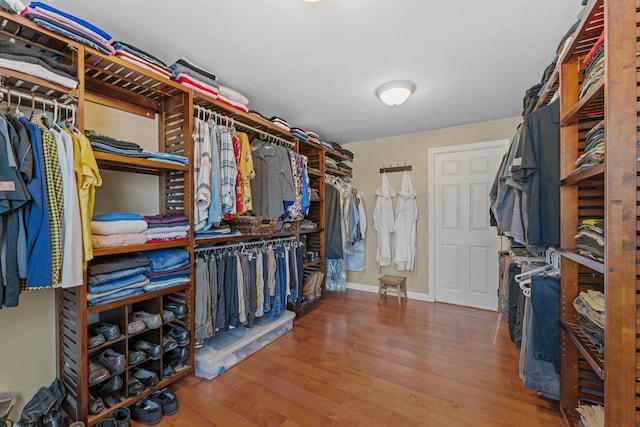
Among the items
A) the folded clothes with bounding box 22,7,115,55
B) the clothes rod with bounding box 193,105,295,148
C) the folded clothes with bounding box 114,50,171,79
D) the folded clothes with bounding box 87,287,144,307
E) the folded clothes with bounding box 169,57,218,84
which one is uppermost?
the folded clothes with bounding box 169,57,218,84

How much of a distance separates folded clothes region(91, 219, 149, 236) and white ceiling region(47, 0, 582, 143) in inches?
44.7

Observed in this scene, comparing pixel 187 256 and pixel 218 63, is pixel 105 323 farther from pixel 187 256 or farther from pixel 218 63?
pixel 218 63

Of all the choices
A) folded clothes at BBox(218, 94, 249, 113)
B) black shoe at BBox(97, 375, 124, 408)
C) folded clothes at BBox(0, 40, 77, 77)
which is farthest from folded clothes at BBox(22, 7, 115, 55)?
black shoe at BBox(97, 375, 124, 408)

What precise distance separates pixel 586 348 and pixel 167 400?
2099 millimetres

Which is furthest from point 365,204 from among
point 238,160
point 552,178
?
point 552,178

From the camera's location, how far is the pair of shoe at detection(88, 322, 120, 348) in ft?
4.58

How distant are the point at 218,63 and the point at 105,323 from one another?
1.89 meters

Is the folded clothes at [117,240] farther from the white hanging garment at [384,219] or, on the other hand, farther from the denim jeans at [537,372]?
the white hanging garment at [384,219]

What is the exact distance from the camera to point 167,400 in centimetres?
153

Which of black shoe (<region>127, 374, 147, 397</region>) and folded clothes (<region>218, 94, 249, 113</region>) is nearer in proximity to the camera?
black shoe (<region>127, 374, 147, 397</region>)

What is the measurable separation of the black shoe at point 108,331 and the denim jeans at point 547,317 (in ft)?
7.54

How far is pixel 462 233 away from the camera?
3.36 meters

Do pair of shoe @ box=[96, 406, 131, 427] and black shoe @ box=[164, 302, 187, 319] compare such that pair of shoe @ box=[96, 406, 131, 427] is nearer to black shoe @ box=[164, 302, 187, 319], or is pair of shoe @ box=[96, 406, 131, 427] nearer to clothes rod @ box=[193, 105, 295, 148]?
black shoe @ box=[164, 302, 187, 319]

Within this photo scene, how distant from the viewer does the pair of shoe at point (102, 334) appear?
1.40 m
